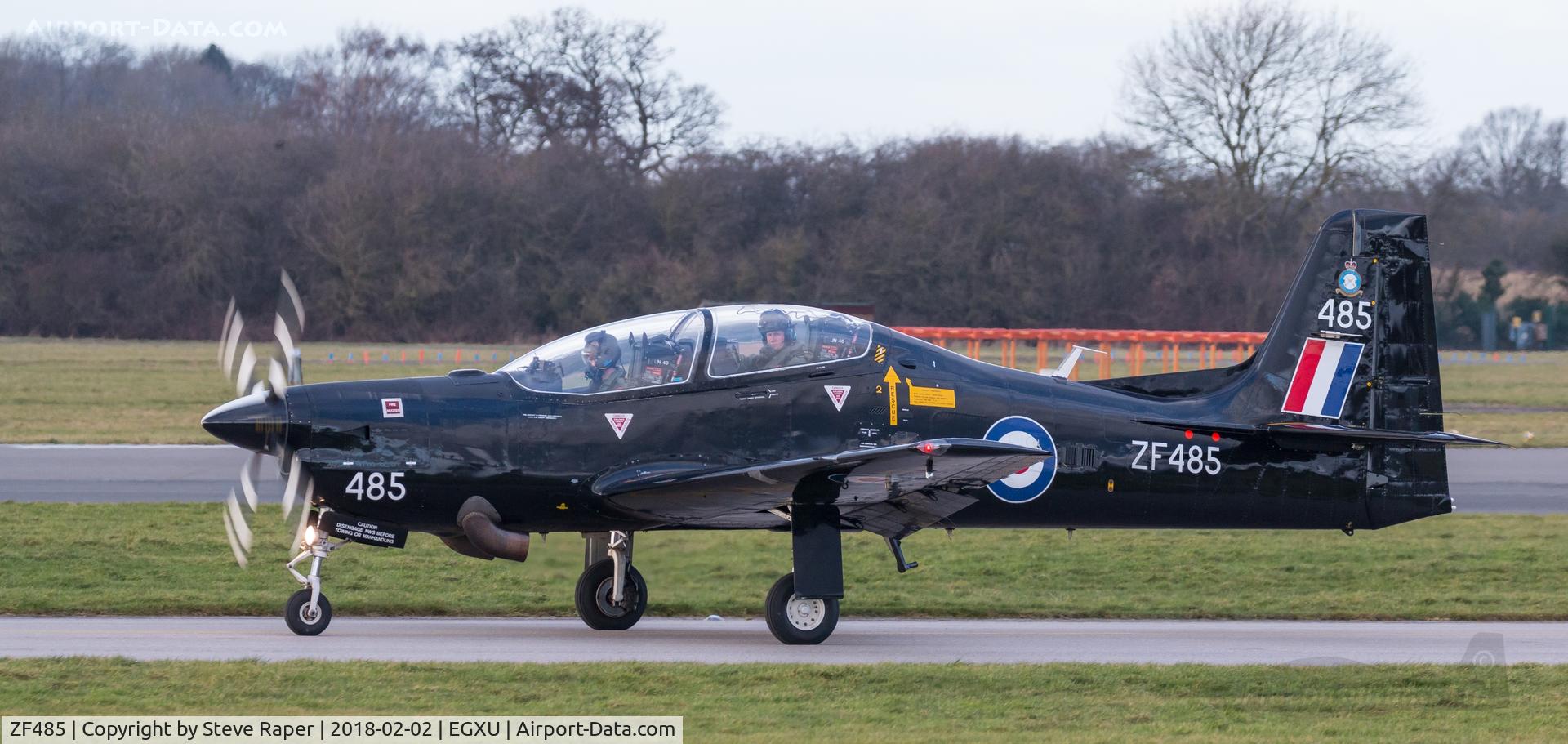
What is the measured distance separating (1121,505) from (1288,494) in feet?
4.45

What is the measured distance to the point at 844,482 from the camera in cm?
1029

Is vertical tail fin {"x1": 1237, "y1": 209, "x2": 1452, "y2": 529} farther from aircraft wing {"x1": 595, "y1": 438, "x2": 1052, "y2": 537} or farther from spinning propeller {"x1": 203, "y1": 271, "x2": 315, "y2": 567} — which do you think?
spinning propeller {"x1": 203, "y1": 271, "x2": 315, "y2": 567}

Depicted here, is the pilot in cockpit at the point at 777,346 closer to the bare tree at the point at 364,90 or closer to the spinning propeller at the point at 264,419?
the spinning propeller at the point at 264,419

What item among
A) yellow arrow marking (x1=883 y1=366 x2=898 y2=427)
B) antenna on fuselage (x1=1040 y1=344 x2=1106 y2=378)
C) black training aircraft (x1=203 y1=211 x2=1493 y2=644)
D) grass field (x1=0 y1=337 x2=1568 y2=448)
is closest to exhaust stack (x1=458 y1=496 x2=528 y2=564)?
black training aircraft (x1=203 y1=211 x2=1493 y2=644)

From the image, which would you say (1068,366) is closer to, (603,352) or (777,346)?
(777,346)

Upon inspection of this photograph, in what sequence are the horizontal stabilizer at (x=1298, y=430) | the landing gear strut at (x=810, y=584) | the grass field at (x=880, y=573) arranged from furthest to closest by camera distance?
1. the grass field at (x=880, y=573)
2. the horizontal stabilizer at (x=1298, y=430)
3. the landing gear strut at (x=810, y=584)

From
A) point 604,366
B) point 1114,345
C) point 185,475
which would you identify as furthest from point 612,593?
point 1114,345

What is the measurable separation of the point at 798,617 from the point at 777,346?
194 cm

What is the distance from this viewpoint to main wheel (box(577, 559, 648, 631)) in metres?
11.2

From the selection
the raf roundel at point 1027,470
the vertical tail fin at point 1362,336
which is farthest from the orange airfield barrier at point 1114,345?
the raf roundel at point 1027,470

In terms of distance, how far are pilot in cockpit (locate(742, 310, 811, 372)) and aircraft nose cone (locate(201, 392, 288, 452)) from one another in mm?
3180

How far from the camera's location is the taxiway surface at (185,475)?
58.8 feet

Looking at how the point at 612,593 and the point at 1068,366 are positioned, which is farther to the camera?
the point at 1068,366

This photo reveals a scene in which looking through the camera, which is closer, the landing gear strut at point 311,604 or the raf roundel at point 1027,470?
the landing gear strut at point 311,604
